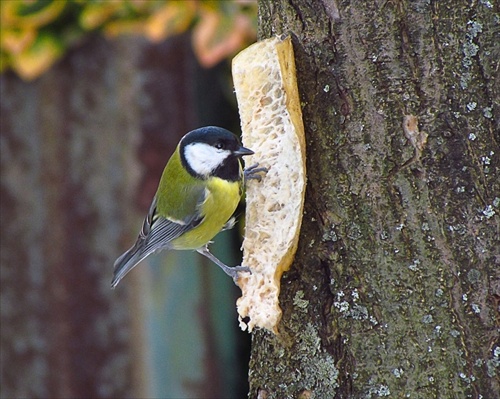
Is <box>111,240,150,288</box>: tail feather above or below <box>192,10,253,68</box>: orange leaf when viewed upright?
below

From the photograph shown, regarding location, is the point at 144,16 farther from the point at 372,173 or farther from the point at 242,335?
the point at 372,173

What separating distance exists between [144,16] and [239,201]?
1.04 metres

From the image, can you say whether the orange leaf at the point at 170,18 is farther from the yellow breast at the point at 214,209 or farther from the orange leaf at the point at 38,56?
the yellow breast at the point at 214,209

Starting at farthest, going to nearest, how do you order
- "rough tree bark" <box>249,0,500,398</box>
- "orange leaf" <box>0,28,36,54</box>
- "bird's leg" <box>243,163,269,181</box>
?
"orange leaf" <box>0,28,36,54</box> → "bird's leg" <box>243,163,269,181</box> → "rough tree bark" <box>249,0,500,398</box>

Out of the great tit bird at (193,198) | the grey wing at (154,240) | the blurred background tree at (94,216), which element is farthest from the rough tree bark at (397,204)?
the blurred background tree at (94,216)

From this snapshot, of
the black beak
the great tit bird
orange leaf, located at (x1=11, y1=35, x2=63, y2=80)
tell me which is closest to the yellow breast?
the great tit bird

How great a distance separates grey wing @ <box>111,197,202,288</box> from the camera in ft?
7.94

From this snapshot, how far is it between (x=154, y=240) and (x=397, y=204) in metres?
1.13

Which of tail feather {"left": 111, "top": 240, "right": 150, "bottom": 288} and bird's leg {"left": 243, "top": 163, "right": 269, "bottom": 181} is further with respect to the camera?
tail feather {"left": 111, "top": 240, "right": 150, "bottom": 288}

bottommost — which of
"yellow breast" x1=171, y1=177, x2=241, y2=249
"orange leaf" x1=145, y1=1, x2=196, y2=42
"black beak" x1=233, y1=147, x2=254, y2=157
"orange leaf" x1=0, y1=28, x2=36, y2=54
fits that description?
"yellow breast" x1=171, y1=177, x2=241, y2=249

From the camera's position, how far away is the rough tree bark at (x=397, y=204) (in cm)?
145

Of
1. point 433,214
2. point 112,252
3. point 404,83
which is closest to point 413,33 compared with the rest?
point 404,83

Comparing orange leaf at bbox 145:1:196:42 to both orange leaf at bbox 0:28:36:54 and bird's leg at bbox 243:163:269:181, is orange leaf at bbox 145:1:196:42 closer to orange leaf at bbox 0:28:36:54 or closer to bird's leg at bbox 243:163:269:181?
orange leaf at bbox 0:28:36:54

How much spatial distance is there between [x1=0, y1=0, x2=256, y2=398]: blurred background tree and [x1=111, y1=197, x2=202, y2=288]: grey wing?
2.14ft
